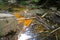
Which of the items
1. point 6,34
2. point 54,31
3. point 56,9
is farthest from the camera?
point 56,9

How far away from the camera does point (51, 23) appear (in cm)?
488

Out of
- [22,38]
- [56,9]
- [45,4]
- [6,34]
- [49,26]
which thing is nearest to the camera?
[6,34]

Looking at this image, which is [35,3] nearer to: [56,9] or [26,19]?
[56,9]

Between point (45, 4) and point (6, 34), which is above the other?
point (6, 34)

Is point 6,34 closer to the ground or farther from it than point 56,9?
farther from it

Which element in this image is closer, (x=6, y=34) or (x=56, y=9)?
(x=6, y=34)

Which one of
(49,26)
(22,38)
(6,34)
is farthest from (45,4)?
(6,34)

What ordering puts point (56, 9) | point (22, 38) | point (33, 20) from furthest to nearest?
point (56, 9) < point (33, 20) < point (22, 38)

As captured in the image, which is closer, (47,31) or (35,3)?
(47,31)

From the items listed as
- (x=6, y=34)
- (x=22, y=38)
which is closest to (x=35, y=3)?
(x=22, y=38)

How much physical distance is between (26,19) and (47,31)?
98 centimetres

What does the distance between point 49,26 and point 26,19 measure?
0.79m

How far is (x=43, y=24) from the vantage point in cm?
471

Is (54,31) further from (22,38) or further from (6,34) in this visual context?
(6,34)
